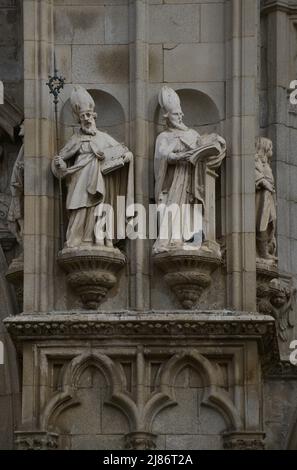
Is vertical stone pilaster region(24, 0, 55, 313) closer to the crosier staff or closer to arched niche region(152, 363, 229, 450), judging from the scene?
the crosier staff

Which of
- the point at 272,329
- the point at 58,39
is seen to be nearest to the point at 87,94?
the point at 58,39

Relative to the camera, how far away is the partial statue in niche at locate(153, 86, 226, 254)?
29.0 metres

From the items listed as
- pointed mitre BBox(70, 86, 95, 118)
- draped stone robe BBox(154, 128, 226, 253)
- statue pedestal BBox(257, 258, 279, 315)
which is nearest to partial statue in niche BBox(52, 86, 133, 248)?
pointed mitre BBox(70, 86, 95, 118)

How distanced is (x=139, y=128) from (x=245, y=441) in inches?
128

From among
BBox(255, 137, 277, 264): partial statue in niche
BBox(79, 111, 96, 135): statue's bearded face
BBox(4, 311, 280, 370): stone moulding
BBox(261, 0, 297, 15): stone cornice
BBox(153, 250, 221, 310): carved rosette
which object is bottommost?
BBox(4, 311, 280, 370): stone moulding

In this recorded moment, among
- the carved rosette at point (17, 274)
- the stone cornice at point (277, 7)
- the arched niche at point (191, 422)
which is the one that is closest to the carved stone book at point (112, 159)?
the carved rosette at point (17, 274)

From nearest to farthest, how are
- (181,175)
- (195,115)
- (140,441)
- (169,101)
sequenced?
(140,441), (181,175), (169,101), (195,115)

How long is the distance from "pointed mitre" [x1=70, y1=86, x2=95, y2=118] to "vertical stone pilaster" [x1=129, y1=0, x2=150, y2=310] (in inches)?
16.3

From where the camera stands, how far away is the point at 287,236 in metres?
31.4

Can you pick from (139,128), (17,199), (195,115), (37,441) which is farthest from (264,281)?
(37,441)

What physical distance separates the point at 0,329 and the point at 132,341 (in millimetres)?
2840

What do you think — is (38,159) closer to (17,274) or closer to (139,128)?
(139,128)

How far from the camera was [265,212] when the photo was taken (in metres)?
29.7

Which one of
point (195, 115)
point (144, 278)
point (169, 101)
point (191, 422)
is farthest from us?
point (195, 115)
